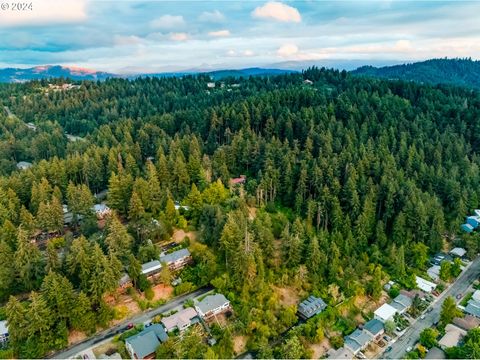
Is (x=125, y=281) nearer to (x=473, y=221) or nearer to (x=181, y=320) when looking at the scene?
(x=181, y=320)

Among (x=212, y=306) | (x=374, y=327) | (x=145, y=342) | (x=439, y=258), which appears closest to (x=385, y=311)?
(x=374, y=327)

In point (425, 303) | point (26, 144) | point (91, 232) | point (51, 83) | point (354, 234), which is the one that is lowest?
point (425, 303)

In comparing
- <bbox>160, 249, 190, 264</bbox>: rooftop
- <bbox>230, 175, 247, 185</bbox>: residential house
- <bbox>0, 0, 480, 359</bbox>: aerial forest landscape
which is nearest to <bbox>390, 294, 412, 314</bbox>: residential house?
<bbox>0, 0, 480, 359</bbox>: aerial forest landscape

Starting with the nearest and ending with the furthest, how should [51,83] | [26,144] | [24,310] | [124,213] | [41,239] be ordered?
[24,310]
[41,239]
[124,213]
[26,144]
[51,83]

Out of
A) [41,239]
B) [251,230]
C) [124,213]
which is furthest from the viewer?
[124,213]

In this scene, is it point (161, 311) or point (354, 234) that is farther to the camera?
point (354, 234)

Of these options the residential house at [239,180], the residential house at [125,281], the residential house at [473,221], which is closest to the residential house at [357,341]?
the residential house at [125,281]

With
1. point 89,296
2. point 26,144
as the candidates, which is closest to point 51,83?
point 26,144

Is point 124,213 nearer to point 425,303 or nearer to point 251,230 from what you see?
point 251,230

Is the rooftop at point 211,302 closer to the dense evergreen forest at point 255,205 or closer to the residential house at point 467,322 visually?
the dense evergreen forest at point 255,205
